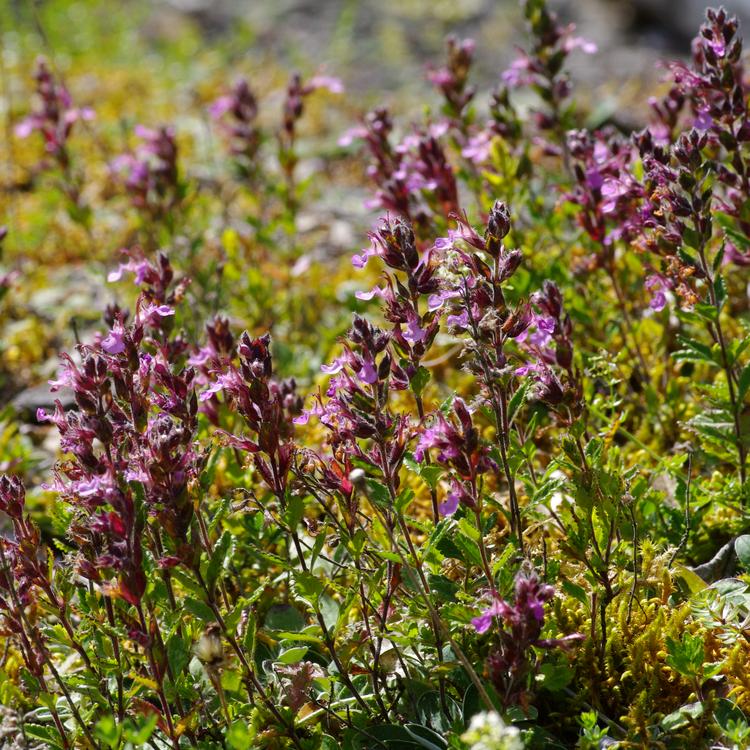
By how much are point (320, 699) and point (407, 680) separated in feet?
0.79

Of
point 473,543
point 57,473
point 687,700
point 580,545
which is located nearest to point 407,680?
point 473,543

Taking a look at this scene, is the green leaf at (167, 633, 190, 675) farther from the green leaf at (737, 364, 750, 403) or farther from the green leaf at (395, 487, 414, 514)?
the green leaf at (737, 364, 750, 403)

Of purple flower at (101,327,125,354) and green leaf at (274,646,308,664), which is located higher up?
purple flower at (101,327,125,354)

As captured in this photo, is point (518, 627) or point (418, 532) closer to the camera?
point (518, 627)

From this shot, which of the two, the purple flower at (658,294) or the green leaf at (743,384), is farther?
the purple flower at (658,294)

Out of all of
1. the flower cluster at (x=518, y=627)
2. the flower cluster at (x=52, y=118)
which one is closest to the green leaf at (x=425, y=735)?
the flower cluster at (x=518, y=627)

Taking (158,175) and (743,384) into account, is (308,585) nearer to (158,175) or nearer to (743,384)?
(743,384)

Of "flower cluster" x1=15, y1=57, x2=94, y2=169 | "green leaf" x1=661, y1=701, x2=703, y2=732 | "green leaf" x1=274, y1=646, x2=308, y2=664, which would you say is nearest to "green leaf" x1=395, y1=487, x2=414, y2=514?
"green leaf" x1=274, y1=646, x2=308, y2=664

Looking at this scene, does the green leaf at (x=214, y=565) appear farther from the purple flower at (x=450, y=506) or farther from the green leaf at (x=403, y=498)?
the purple flower at (x=450, y=506)

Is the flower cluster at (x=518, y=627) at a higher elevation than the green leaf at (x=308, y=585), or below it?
below

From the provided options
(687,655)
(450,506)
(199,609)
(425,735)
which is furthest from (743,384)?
(199,609)

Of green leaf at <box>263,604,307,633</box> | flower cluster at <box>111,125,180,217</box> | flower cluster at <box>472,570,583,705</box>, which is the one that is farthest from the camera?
flower cluster at <box>111,125,180,217</box>

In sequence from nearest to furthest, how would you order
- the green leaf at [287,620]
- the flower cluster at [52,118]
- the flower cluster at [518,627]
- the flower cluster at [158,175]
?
the flower cluster at [518,627], the green leaf at [287,620], the flower cluster at [158,175], the flower cluster at [52,118]

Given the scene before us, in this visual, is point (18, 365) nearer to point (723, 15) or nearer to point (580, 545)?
point (580, 545)
